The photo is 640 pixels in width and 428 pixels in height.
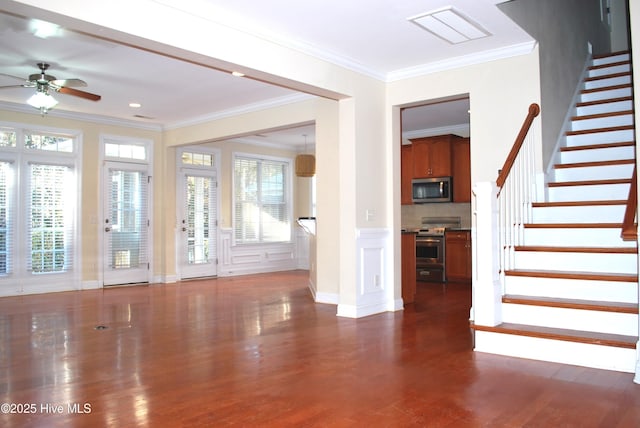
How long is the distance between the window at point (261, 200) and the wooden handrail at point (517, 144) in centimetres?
659

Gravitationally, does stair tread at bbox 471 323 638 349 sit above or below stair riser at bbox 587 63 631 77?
below

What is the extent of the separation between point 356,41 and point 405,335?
280cm

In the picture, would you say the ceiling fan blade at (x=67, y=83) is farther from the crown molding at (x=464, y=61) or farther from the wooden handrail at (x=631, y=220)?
the wooden handrail at (x=631, y=220)

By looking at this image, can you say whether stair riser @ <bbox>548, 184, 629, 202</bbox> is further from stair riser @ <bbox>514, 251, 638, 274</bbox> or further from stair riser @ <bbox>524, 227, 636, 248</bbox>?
stair riser @ <bbox>514, 251, 638, 274</bbox>

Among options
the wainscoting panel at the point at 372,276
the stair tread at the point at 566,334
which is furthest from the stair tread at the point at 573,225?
the wainscoting panel at the point at 372,276

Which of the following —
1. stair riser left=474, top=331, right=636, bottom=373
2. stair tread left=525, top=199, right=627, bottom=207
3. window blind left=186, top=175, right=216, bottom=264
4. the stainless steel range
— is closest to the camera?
stair riser left=474, top=331, right=636, bottom=373

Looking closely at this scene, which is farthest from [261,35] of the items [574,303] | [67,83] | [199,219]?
[199,219]

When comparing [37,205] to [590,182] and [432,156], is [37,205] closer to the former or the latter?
[432,156]

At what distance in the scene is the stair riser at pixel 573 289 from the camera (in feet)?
12.2

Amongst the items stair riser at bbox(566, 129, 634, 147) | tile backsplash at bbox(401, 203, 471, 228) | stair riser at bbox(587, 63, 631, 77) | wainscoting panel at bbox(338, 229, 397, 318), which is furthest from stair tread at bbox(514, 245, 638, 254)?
tile backsplash at bbox(401, 203, 471, 228)

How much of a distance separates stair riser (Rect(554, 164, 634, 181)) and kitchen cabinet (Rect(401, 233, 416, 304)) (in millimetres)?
1928

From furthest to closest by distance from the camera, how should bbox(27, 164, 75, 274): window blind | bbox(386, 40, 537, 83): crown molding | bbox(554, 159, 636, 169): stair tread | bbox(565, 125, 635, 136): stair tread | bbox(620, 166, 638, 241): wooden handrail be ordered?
1. bbox(27, 164, 75, 274): window blind
2. bbox(565, 125, 635, 136): stair tread
3. bbox(386, 40, 537, 83): crown molding
4. bbox(554, 159, 636, 169): stair tread
5. bbox(620, 166, 638, 241): wooden handrail

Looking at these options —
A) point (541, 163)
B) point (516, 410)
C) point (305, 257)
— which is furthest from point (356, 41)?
point (305, 257)

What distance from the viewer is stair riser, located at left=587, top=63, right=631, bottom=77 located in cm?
630
